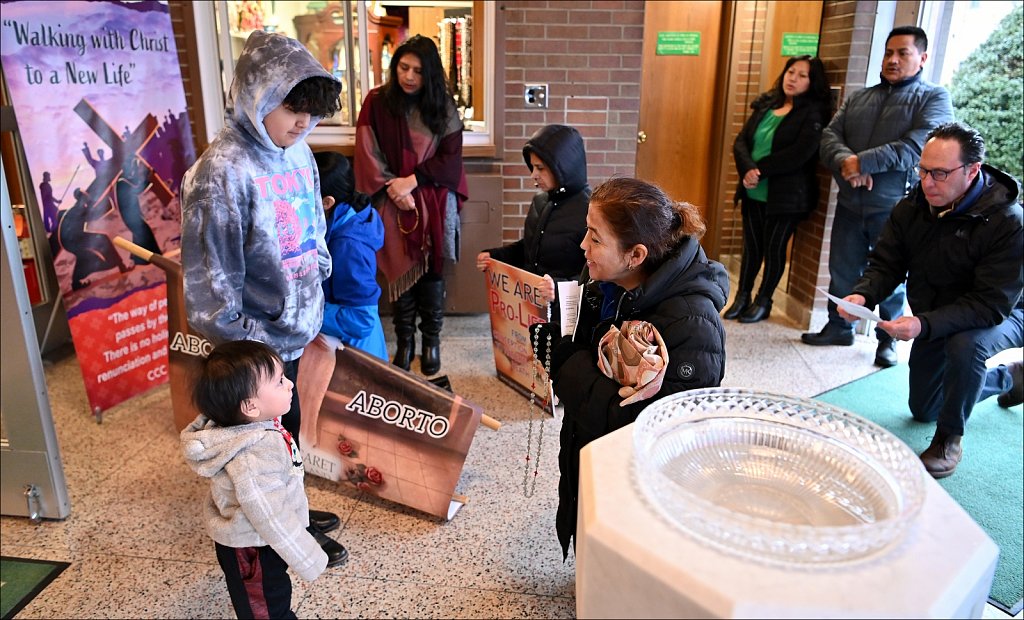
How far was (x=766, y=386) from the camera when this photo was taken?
363 cm

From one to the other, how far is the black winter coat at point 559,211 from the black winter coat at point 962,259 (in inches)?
47.4

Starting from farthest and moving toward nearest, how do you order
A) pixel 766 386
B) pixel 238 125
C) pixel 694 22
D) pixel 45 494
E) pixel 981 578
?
1. pixel 694 22
2. pixel 766 386
3. pixel 45 494
4. pixel 238 125
5. pixel 981 578

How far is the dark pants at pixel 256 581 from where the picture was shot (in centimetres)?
174

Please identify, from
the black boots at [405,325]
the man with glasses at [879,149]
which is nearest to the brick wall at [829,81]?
the man with glasses at [879,149]

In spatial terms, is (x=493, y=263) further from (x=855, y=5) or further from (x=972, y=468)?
(x=855, y=5)

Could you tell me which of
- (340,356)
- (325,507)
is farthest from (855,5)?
(325,507)

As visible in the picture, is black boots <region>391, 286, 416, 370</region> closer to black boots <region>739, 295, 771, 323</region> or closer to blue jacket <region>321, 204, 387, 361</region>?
blue jacket <region>321, 204, 387, 361</region>

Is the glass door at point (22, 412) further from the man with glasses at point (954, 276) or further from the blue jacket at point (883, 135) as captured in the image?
the blue jacket at point (883, 135)

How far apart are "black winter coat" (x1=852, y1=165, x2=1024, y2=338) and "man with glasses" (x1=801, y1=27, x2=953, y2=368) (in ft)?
2.30

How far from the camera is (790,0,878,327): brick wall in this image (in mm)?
3898

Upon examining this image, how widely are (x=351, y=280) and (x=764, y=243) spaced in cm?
284

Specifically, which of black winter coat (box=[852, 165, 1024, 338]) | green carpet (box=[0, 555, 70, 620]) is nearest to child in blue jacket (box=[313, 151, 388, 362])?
green carpet (box=[0, 555, 70, 620])

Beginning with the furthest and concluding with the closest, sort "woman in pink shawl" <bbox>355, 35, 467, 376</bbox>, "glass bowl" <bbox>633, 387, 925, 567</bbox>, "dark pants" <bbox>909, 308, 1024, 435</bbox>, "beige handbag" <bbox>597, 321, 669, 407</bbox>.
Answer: "woman in pink shawl" <bbox>355, 35, 467, 376</bbox> → "dark pants" <bbox>909, 308, 1024, 435</bbox> → "beige handbag" <bbox>597, 321, 669, 407</bbox> → "glass bowl" <bbox>633, 387, 925, 567</bbox>

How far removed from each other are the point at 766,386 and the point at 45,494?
310 cm
